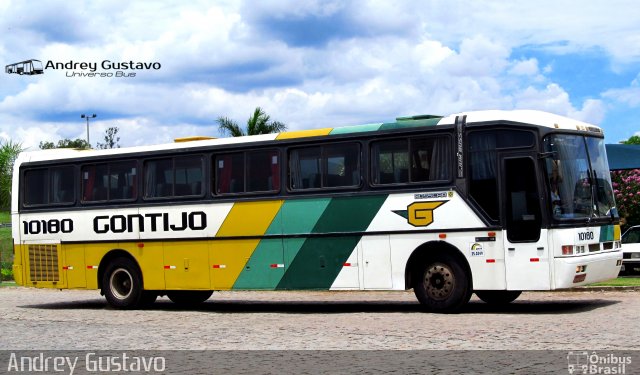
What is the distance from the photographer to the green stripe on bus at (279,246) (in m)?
18.1

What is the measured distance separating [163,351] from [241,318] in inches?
203

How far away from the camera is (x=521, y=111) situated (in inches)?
650

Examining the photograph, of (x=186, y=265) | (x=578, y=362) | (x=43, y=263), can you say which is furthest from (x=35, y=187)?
(x=578, y=362)

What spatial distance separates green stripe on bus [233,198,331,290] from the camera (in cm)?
1812

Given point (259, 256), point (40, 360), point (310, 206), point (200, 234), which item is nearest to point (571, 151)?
point (310, 206)

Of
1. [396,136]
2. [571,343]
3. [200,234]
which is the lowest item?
[571,343]

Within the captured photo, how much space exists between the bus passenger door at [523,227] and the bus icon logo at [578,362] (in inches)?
190

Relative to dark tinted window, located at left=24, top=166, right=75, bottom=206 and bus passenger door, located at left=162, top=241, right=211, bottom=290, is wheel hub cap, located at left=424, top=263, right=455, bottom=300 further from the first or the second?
dark tinted window, located at left=24, top=166, right=75, bottom=206

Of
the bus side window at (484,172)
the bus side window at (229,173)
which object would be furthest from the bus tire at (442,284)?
the bus side window at (229,173)

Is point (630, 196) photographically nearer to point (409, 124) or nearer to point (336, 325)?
point (409, 124)

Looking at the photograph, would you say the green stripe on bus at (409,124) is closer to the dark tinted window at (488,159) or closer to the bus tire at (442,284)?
the dark tinted window at (488,159)

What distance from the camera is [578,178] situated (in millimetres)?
16641

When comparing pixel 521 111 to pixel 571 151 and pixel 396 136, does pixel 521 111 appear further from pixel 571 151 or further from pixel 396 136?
pixel 396 136

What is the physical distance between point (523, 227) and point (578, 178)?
141 cm
